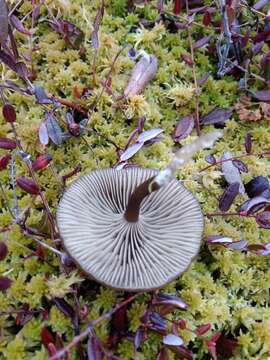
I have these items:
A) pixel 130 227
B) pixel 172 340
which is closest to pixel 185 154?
pixel 130 227

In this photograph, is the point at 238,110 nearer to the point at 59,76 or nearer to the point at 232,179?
the point at 232,179

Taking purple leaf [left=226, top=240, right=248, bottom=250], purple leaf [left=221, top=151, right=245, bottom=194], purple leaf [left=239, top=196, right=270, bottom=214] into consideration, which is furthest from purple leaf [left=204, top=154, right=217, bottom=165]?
purple leaf [left=226, top=240, right=248, bottom=250]

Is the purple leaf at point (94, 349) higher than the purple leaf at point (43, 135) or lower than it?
lower

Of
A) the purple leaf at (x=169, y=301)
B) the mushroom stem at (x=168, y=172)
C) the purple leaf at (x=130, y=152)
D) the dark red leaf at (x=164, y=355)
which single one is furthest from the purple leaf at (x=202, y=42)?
the dark red leaf at (x=164, y=355)

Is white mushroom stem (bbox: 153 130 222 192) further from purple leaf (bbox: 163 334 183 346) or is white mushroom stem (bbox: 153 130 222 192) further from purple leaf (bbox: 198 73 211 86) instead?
purple leaf (bbox: 198 73 211 86)

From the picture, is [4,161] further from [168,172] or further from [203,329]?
[203,329]

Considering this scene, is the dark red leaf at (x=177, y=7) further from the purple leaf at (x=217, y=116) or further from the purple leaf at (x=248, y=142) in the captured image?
the purple leaf at (x=248, y=142)
